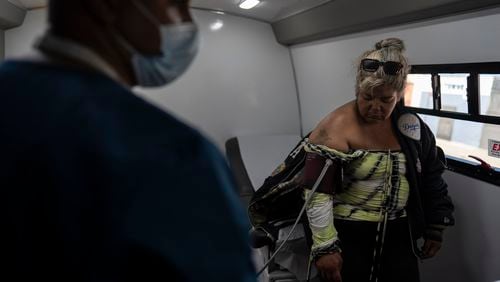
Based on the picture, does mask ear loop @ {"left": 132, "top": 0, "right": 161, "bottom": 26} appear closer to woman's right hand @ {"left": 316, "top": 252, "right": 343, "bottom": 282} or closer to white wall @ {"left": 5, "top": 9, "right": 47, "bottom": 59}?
woman's right hand @ {"left": 316, "top": 252, "right": 343, "bottom": 282}

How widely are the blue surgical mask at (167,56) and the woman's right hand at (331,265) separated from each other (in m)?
1.18

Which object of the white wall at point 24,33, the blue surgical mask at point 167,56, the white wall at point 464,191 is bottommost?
the white wall at point 464,191

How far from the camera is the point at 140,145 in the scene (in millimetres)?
557

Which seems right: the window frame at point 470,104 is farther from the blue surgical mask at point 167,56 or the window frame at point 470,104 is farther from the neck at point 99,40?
the neck at point 99,40

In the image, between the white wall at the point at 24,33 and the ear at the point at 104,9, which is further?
the white wall at the point at 24,33

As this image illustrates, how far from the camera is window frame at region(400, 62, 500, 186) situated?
6.83 ft

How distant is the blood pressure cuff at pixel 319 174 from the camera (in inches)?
66.2

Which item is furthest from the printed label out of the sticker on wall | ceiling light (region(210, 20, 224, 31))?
ceiling light (region(210, 20, 224, 31))

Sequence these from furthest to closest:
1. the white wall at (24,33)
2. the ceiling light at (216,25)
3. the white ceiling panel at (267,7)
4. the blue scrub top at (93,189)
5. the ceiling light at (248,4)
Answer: the ceiling light at (216,25), the white wall at (24,33), the ceiling light at (248,4), the white ceiling panel at (267,7), the blue scrub top at (93,189)

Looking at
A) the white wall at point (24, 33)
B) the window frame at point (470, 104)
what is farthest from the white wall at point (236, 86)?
the window frame at point (470, 104)

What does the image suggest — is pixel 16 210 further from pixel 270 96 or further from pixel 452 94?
pixel 270 96

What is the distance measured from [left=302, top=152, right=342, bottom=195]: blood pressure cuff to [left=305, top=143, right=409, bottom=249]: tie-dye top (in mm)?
25

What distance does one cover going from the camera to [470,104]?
2.23 metres

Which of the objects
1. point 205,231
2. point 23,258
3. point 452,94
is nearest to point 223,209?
point 205,231
